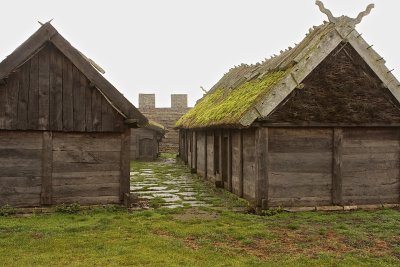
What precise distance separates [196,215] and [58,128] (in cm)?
404

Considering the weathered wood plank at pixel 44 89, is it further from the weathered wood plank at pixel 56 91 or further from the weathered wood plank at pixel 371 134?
the weathered wood plank at pixel 371 134

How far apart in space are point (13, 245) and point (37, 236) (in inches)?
27.2

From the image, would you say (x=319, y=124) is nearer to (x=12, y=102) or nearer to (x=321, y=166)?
(x=321, y=166)

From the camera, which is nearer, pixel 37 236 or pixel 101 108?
pixel 37 236

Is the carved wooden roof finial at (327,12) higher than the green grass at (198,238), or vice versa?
the carved wooden roof finial at (327,12)

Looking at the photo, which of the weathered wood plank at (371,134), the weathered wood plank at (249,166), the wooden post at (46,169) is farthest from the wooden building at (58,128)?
the weathered wood plank at (371,134)

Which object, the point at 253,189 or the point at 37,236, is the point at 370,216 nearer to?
the point at 253,189

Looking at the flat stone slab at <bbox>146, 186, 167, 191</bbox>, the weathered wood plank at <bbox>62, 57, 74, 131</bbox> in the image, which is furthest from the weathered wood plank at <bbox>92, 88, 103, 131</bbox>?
the flat stone slab at <bbox>146, 186, 167, 191</bbox>

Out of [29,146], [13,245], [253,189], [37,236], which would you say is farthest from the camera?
[253,189]

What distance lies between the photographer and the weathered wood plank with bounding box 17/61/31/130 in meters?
10.6

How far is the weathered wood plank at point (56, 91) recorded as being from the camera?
1088 cm

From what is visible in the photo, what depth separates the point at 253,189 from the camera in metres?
11.8

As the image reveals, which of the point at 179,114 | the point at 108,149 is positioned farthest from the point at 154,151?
the point at 108,149

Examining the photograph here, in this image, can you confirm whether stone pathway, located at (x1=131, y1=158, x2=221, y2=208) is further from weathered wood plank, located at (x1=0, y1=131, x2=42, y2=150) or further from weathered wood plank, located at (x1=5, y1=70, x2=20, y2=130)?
weathered wood plank, located at (x1=5, y1=70, x2=20, y2=130)
